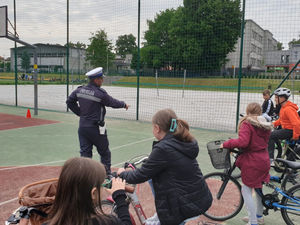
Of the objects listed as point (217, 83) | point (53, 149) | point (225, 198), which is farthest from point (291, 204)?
point (217, 83)

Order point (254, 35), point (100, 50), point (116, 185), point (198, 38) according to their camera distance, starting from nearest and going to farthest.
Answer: point (116, 185), point (254, 35), point (198, 38), point (100, 50)

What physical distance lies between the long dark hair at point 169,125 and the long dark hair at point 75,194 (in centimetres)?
101

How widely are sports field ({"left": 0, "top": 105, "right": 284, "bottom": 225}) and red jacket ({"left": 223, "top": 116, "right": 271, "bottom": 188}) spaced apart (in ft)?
2.66

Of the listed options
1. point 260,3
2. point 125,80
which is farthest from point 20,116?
point 260,3

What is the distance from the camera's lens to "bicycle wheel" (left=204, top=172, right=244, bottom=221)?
12.7ft

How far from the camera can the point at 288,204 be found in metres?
3.57

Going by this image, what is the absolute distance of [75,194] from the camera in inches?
63.4

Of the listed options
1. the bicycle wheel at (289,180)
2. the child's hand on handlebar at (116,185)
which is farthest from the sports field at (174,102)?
the child's hand on handlebar at (116,185)

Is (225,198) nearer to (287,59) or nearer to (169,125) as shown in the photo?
(169,125)

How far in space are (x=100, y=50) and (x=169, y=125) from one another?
1359 centimetres

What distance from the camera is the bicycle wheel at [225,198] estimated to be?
12.7 feet

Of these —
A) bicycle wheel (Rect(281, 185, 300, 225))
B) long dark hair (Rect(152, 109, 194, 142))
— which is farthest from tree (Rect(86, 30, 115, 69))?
long dark hair (Rect(152, 109, 194, 142))

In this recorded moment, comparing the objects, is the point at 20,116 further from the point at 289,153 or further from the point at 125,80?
the point at 289,153

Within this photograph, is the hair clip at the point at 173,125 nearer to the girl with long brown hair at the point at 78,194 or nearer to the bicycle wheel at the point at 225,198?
the girl with long brown hair at the point at 78,194
